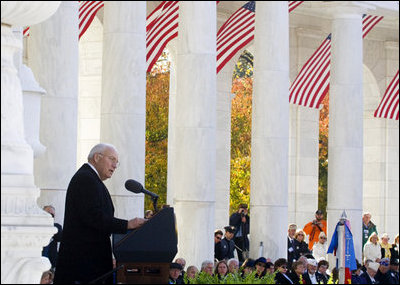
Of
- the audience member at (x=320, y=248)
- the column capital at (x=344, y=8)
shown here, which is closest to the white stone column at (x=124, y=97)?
the audience member at (x=320, y=248)

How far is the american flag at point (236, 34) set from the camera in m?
53.6

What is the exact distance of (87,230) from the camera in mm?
17016

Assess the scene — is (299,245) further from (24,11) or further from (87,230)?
(24,11)

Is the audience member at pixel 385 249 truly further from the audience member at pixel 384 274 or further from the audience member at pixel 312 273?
the audience member at pixel 312 273

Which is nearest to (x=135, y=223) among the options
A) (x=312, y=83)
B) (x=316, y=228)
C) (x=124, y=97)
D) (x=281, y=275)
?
(x=281, y=275)

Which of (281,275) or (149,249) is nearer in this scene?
(149,249)

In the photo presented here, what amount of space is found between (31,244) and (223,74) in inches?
2049

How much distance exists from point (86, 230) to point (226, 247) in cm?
2996

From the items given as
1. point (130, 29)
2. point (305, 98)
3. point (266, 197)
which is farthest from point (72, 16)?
point (305, 98)

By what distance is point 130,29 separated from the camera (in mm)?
40625

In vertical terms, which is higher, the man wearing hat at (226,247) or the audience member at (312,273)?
the man wearing hat at (226,247)

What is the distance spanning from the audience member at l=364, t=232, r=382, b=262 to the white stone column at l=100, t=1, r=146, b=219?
1781cm

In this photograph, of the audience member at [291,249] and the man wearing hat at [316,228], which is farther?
the man wearing hat at [316,228]

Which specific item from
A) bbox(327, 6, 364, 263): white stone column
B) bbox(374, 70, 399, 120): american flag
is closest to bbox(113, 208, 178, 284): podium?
bbox(327, 6, 364, 263): white stone column
